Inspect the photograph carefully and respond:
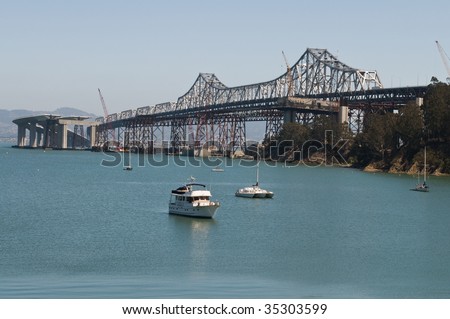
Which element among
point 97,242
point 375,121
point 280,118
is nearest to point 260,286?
point 97,242

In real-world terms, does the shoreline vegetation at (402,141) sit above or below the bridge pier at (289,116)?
below

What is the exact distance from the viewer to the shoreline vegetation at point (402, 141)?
111438 mm

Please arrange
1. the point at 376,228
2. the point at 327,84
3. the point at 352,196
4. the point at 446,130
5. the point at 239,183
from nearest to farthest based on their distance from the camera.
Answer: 1. the point at 376,228
2. the point at 352,196
3. the point at 239,183
4. the point at 446,130
5. the point at 327,84

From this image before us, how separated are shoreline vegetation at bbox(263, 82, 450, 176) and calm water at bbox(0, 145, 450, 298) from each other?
137 feet

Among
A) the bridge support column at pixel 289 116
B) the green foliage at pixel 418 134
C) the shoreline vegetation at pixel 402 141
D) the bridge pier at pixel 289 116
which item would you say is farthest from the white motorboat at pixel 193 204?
the bridge support column at pixel 289 116

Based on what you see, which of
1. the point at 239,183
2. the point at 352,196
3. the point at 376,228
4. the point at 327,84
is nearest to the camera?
the point at 376,228

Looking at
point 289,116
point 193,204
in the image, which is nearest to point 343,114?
point 289,116

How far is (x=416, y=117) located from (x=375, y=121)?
53.8 ft

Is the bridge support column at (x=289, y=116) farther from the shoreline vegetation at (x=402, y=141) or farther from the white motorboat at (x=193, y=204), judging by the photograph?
the white motorboat at (x=193, y=204)

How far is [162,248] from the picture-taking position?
39.4m

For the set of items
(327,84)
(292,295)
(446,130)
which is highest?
(327,84)

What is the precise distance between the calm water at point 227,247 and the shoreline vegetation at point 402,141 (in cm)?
4175

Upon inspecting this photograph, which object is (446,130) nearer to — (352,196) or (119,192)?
(352,196)

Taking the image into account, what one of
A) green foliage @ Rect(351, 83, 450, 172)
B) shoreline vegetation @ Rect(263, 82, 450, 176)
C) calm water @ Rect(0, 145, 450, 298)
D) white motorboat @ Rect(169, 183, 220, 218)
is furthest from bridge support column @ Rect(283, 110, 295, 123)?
white motorboat @ Rect(169, 183, 220, 218)
